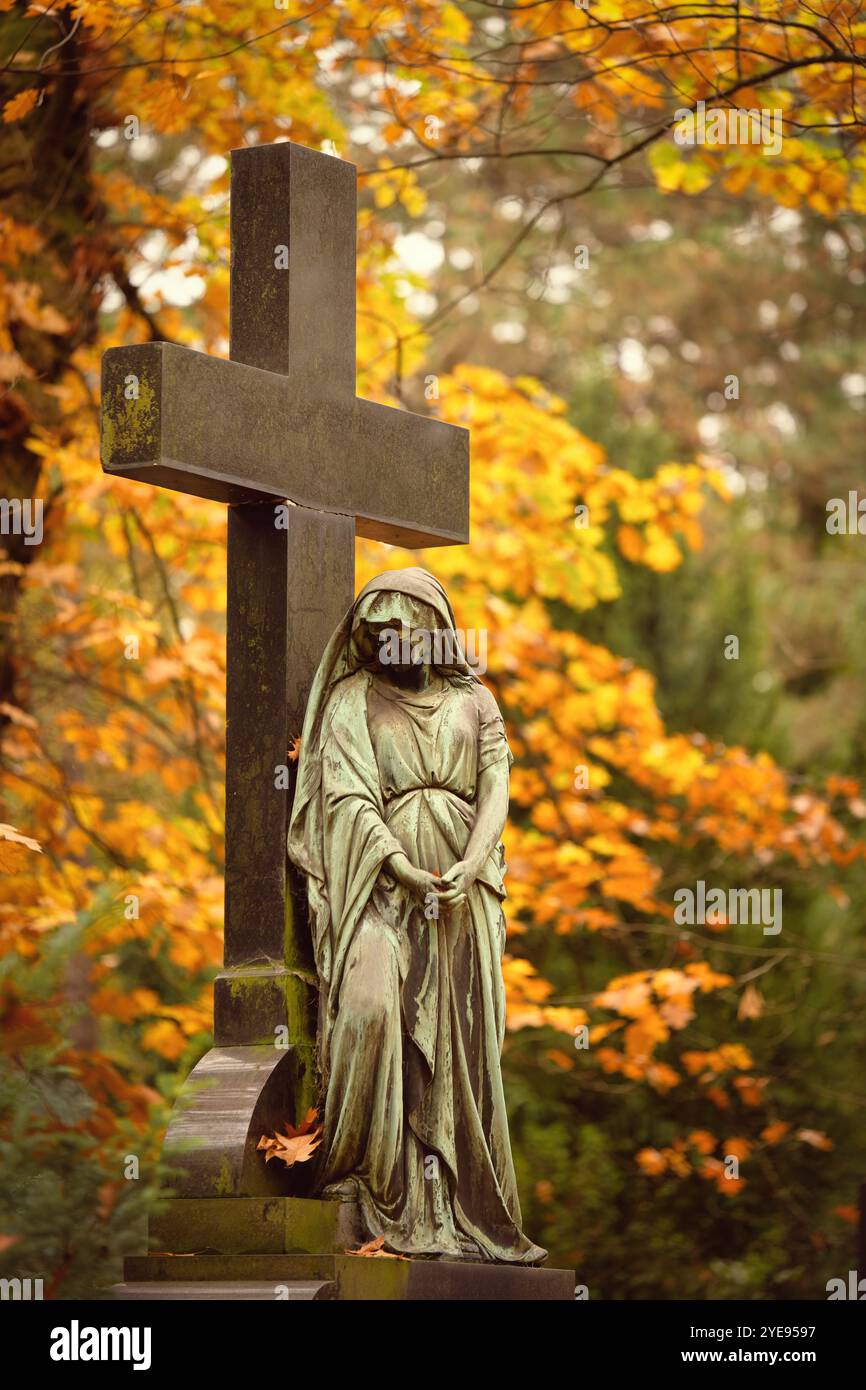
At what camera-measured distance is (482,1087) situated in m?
6.10

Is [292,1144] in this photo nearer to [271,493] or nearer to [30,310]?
[271,493]

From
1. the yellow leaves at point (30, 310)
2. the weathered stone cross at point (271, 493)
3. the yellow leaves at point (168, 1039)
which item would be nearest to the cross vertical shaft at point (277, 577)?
the weathered stone cross at point (271, 493)

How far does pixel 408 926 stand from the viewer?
6.04 metres

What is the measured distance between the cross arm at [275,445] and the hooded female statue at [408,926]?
52cm

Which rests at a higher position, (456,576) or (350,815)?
(456,576)

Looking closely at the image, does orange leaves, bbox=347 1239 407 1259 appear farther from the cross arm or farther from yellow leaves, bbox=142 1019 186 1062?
yellow leaves, bbox=142 1019 186 1062

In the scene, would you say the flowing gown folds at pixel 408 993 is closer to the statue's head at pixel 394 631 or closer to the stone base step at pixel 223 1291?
the statue's head at pixel 394 631

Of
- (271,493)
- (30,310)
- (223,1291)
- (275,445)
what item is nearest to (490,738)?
(271,493)

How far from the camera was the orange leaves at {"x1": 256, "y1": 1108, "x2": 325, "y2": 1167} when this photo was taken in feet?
19.4

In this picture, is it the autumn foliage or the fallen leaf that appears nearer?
the fallen leaf

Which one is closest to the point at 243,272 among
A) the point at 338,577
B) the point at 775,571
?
the point at 338,577

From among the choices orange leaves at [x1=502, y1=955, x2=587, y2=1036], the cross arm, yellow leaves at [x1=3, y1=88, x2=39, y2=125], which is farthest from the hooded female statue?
orange leaves at [x1=502, y1=955, x2=587, y2=1036]

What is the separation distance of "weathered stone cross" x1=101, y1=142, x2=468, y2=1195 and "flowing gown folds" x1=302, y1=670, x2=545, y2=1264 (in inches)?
7.3

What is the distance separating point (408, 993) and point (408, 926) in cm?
19
